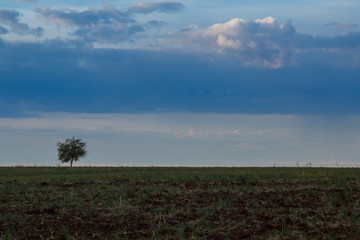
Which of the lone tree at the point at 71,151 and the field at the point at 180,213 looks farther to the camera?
the lone tree at the point at 71,151

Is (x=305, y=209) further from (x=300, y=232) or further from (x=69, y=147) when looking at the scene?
(x=69, y=147)

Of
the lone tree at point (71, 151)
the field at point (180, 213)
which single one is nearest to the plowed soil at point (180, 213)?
the field at point (180, 213)

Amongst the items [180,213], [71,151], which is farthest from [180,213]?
[71,151]

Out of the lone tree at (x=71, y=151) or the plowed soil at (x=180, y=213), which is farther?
the lone tree at (x=71, y=151)

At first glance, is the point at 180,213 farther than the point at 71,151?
No

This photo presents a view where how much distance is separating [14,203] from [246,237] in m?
11.1

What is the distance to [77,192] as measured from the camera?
907 inches

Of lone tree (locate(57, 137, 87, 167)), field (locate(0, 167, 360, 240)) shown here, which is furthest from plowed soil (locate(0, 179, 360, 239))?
lone tree (locate(57, 137, 87, 167))

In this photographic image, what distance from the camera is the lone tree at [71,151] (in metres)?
72.1

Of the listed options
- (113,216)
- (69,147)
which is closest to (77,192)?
(113,216)

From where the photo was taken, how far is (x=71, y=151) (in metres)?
72.3

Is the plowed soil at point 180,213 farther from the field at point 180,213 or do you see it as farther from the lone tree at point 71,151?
the lone tree at point 71,151

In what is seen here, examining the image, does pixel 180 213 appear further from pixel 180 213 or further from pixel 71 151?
pixel 71 151

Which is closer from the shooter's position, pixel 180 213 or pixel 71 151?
pixel 180 213
